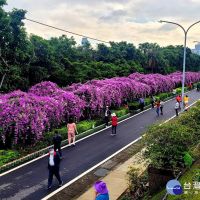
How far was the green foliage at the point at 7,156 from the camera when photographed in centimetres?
1849

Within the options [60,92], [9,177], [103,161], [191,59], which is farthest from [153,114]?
[191,59]

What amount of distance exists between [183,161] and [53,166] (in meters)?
5.16

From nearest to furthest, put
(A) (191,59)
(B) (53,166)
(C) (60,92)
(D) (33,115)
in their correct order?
(B) (53,166)
(D) (33,115)
(C) (60,92)
(A) (191,59)

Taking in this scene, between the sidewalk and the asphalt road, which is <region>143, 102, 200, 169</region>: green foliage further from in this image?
the asphalt road

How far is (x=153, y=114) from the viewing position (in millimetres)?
37688

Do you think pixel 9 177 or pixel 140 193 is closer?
pixel 140 193

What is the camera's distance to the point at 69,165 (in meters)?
19.0

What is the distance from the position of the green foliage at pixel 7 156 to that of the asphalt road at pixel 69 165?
940 millimetres

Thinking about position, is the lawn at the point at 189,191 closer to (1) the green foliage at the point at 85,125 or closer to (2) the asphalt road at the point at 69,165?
(2) the asphalt road at the point at 69,165

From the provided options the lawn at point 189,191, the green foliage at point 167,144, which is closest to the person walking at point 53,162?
the green foliage at point 167,144

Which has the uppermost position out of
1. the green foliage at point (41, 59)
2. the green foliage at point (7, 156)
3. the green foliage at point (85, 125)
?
the green foliage at point (41, 59)

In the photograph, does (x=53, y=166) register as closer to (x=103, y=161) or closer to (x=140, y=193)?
(x=140, y=193)

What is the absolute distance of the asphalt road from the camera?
50.0ft

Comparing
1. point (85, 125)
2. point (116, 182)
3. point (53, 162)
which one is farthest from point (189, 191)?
point (85, 125)
